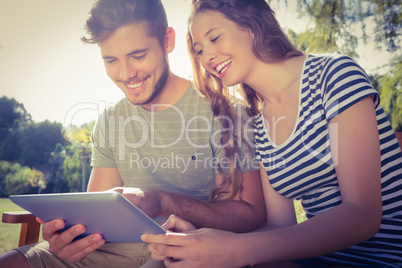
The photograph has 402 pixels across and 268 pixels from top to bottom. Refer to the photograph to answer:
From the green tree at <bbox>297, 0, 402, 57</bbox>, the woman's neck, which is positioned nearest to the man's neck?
the woman's neck

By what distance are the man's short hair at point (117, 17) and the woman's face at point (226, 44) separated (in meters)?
0.47

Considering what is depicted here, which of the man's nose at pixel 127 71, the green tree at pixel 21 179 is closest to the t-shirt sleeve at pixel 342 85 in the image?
the man's nose at pixel 127 71

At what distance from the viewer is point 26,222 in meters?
1.89

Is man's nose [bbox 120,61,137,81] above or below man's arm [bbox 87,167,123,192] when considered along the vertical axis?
above

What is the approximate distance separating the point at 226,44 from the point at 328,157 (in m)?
0.76

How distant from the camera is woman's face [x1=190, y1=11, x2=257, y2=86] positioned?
5.46ft

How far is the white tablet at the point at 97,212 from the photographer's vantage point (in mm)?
1006

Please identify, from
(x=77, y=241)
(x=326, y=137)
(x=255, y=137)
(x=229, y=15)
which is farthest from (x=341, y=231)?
(x=229, y=15)

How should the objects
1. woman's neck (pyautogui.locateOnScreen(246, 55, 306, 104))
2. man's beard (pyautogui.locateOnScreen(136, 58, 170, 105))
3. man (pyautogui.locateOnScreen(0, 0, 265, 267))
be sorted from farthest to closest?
man's beard (pyautogui.locateOnScreen(136, 58, 170, 105))
man (pyautogui.locateOnScreen(0, 0, 265, 267))
woman's neck (pyautogui.locateOnScreen(246, 55, 306, 104))

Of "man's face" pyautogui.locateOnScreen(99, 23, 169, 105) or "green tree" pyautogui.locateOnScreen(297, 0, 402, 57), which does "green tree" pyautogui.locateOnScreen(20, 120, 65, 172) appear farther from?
"man's face" pyautogui.locateOnScreen(99, 23, 169, 105)

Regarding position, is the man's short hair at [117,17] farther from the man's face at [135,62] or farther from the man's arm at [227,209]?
the man's arm at [227,209]

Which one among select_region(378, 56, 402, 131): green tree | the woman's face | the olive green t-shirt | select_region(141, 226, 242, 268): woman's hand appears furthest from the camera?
select_region(378, 56, 402, 131): green tree

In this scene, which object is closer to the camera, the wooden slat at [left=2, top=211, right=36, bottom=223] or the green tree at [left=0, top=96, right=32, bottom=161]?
the wooden slat at [left=2, top=211, right=36, bottom=223]

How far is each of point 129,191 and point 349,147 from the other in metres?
0.95
